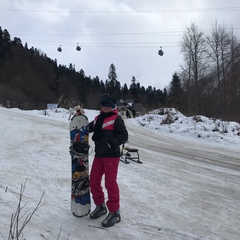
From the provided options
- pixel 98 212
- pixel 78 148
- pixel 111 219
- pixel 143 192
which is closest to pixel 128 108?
pixel 143 192

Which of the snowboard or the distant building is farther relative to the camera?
the distant building

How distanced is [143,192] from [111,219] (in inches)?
71.0

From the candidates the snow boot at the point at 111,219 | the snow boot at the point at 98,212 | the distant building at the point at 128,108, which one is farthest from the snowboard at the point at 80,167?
the distant building at the point at 128,108

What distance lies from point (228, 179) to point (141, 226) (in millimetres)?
4115

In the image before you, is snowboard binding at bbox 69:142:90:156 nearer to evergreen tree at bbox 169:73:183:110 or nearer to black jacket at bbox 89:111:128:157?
black jacket at bbox 89:111:128:157

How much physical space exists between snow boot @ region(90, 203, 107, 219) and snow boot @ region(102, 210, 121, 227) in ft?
0.79

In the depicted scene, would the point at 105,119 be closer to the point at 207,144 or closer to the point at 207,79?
the point at 207,144

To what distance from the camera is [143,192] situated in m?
6.00

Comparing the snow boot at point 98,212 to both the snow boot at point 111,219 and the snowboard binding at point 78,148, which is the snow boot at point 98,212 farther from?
the snowboard binding at point 78,148

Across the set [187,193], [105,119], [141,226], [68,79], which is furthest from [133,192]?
[68,79]

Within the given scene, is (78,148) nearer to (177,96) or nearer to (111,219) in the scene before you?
(111,219)

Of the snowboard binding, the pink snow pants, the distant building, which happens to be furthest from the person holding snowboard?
the distant building

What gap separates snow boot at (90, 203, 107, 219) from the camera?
450 centimetres

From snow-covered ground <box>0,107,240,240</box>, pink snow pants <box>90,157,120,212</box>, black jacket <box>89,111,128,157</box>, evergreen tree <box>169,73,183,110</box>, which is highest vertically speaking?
evergreen tree <box>169,73,183,110</box>
